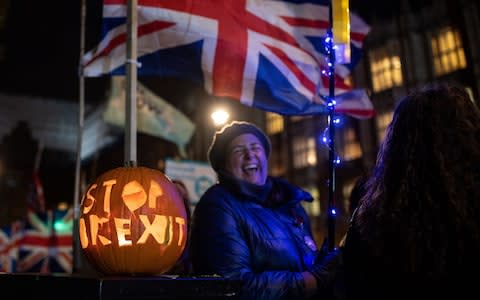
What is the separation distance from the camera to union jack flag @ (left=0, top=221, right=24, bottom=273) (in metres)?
13.3

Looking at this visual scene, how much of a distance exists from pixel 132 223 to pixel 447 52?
25840 mm

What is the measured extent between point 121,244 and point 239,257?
0.79 metres

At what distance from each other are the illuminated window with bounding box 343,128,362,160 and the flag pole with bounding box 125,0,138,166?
80.6ft

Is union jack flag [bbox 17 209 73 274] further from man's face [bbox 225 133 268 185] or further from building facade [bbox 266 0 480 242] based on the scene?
building facade [bbox 266 0 480 242]

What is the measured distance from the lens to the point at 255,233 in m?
3.22

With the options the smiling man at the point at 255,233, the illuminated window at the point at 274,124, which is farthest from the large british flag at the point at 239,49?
the illuminated window at the point at 274,124

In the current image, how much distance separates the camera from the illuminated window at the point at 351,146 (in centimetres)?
2777

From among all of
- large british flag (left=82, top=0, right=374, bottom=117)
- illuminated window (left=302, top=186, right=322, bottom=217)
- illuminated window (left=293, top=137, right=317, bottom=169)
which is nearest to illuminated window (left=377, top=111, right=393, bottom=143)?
illuminated window (left=293, top=137, right=317, bottom=169)

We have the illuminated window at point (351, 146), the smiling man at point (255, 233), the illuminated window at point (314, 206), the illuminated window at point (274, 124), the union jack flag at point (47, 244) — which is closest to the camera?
the smiling man at point (255, 233)

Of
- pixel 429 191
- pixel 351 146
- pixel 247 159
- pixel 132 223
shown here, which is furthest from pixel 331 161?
pixel 351 146

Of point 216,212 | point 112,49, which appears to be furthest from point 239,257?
point 112,49

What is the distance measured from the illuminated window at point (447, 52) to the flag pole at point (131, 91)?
77.1ft

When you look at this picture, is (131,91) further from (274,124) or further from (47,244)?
(274,124)

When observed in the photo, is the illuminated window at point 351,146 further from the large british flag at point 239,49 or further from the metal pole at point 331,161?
the metal pole at point 331,161
